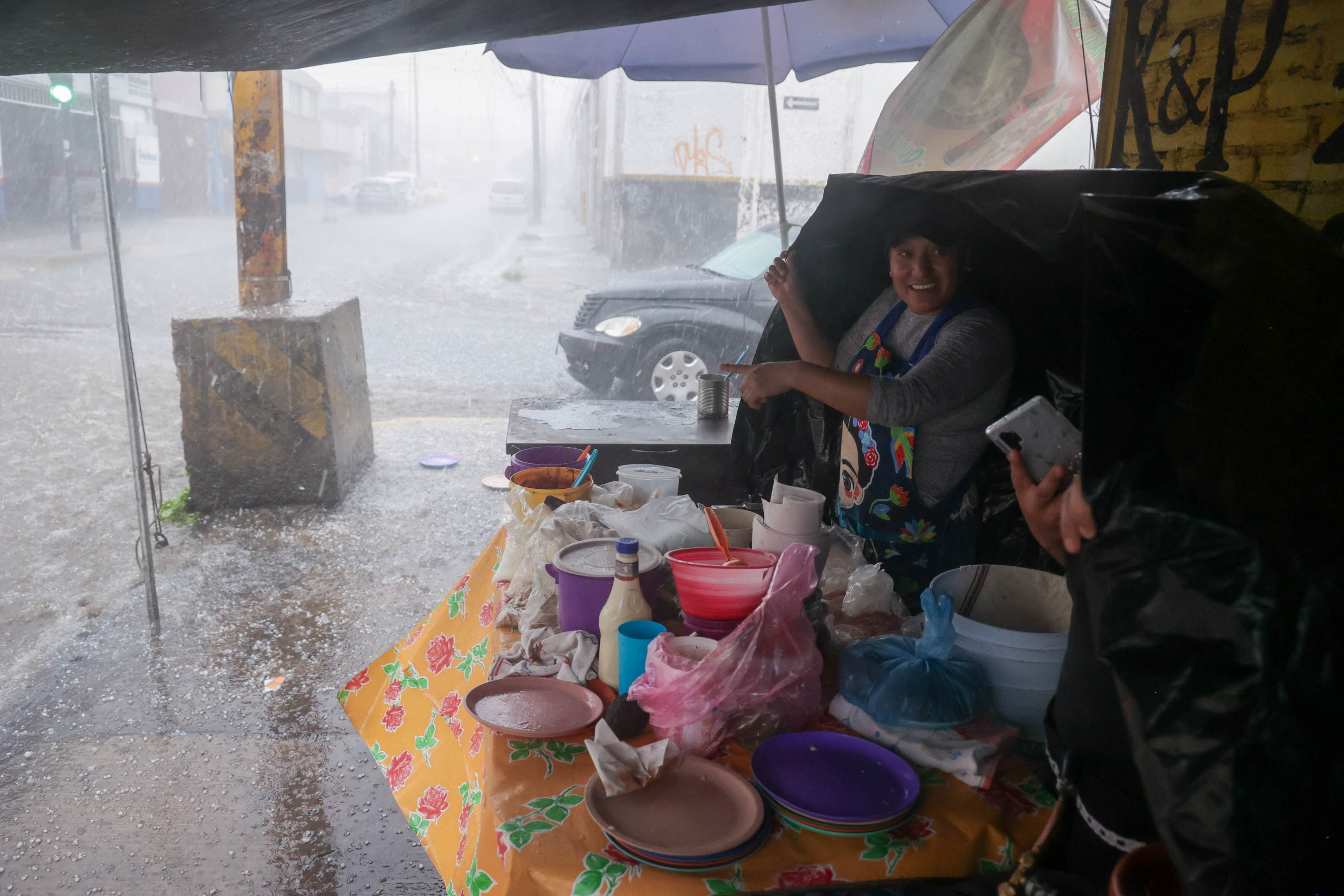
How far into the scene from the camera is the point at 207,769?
3.00m

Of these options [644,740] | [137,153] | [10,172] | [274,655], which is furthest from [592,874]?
[137,153]

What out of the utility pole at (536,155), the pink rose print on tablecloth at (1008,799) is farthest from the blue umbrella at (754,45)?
the utility pole at (536,155)

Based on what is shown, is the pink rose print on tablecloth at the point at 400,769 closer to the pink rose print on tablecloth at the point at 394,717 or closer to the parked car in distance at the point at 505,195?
the pink rose print on tablecloth at the point at 394,717

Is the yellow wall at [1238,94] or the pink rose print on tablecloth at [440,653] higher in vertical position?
the yellow wall at [1238,94]

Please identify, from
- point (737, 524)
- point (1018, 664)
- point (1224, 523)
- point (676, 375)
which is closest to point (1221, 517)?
point (1224, 523)

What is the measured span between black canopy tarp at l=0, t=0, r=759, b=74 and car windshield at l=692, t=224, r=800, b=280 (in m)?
4.83

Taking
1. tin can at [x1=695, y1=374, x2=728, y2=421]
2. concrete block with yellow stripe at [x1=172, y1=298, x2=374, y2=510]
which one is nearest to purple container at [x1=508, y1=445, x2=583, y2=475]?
tin can at [x1=695, y1=374, x2=728, y2=421]

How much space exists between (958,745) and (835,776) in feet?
0.72

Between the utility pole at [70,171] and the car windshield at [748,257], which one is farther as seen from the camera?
the utility pole at [70,171]

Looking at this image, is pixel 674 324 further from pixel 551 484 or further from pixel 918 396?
pixel 918 396

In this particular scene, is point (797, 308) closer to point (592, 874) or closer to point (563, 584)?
point (563, 584)

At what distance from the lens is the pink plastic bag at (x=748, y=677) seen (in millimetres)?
1457

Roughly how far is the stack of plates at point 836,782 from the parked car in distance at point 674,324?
595 centimetres

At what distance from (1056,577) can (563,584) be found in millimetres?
1030
